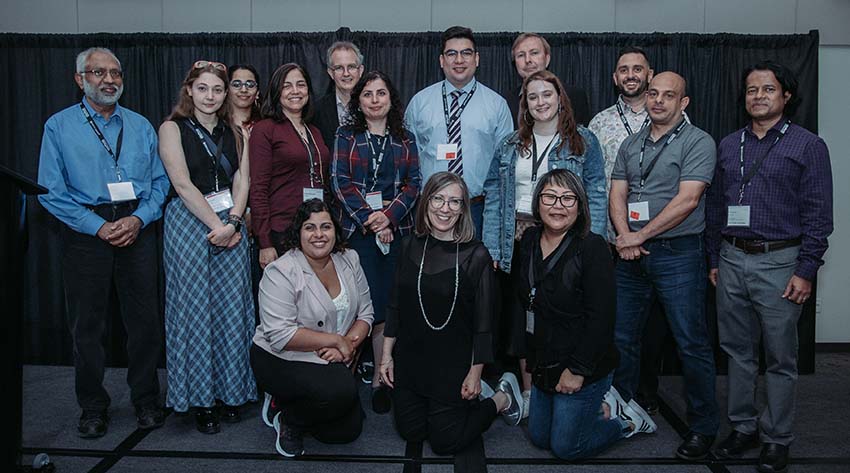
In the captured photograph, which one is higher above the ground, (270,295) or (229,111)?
(229,111)

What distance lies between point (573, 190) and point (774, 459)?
4.52ft

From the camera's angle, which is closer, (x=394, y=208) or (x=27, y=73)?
(x=394, y=208)

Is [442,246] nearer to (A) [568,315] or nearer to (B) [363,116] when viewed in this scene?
(A) [568,315]

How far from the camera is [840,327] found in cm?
453

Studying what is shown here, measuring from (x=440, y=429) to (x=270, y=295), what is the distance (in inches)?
36.5

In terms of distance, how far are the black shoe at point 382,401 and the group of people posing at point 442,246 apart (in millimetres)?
12

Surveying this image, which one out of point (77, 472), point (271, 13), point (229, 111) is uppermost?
point (271, 13)

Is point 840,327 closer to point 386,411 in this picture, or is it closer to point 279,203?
point 386,411

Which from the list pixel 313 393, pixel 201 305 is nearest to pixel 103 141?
pixel 201 305

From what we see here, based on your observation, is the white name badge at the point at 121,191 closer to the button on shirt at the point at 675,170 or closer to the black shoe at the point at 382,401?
the black shoe at the point at 382,401

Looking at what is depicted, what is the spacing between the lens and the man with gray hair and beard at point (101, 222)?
3016 millimetres

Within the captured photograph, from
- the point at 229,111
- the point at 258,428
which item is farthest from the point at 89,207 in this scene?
the point at 258,428

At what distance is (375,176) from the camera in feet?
10.7

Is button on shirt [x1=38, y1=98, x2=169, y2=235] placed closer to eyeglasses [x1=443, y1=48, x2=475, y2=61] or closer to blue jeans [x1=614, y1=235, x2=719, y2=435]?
eyeglasses [x1=443, y1=48, x2=475, y2=61]
